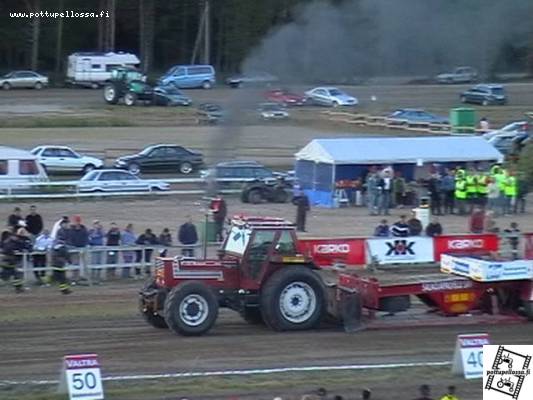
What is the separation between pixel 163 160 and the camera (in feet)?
147

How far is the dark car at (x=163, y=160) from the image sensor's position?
4475 centimetres

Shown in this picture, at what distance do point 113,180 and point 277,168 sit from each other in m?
8.03

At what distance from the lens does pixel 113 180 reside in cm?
3956

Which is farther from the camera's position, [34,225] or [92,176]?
[92,176]

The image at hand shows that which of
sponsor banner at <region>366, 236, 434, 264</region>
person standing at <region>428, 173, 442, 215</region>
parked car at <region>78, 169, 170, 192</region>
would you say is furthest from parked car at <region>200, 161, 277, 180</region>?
Result: sponsor banner at <region>366, 236, 434, 264</region>

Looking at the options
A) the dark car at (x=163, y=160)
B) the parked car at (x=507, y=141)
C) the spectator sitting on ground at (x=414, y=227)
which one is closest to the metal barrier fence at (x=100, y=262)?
the spectator sitting on ground at (x=414, y=227)

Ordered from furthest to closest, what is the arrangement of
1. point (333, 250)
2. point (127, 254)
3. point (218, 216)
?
point (218, 216)
point (127, 254)
point (333, 250)

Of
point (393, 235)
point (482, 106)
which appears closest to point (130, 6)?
point (482, 106)

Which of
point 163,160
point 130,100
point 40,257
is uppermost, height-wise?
point 130,100

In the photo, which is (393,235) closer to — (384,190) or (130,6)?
(384,190)

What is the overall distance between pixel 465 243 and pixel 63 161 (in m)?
19.0

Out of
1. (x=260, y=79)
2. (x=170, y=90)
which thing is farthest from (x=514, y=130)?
(x=260, y=79)

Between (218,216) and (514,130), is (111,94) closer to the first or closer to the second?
(514,130)

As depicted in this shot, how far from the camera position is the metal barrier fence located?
1053 inches
